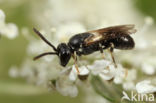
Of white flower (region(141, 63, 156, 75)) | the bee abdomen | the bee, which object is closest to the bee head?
the bee

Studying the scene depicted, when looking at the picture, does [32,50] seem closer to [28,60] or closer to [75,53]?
[28,60]

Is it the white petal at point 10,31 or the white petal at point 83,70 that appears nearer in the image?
the white petal at point 83,70

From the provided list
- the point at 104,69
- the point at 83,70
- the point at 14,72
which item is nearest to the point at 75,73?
the point at 83,70

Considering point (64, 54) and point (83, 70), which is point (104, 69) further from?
point (64, 54)

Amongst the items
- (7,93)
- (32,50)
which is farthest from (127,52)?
(7,93)

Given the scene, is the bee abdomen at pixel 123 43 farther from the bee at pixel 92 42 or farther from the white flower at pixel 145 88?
the white flower at pixel 145 88

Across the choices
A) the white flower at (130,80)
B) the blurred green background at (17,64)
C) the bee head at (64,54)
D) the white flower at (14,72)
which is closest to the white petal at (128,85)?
the white flower at (130,80)

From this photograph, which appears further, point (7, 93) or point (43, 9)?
point (43, 9)
